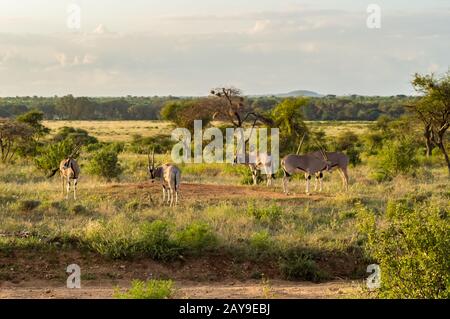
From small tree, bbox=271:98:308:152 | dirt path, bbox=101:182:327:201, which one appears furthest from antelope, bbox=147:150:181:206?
small tree, bbox=271:98:308:152

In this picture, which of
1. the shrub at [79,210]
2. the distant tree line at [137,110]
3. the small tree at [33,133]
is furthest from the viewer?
the distant tree line at [137,110]

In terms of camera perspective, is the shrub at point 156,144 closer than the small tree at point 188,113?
No

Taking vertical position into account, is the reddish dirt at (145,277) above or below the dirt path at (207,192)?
below

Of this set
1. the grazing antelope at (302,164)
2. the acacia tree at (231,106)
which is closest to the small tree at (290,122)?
the acacia tree at (231,106)

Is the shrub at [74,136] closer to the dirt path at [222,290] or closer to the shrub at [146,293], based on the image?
the dirt path at [222,290]

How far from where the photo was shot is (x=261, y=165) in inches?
765

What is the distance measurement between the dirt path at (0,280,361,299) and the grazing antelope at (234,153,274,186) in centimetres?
885

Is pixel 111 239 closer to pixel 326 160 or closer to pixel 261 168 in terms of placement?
pixel 326 160

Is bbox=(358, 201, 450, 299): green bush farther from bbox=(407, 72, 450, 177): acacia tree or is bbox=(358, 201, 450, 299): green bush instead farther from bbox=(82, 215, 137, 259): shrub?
bbox=(407, 72, 450, 177): acacia tree

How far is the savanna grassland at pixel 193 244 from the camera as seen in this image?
31.9 feet

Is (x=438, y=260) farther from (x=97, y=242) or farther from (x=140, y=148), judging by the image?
(x=140, y=148)

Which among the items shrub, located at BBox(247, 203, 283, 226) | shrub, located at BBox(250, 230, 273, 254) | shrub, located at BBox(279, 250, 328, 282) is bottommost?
shrub, located at BBox(279, 250, 328, 282)

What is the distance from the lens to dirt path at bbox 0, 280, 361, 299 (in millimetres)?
8516

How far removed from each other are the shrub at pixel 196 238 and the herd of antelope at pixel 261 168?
381 cm
